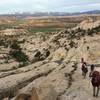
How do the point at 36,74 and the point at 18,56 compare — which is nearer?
the point at 36,74

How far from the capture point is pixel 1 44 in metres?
136

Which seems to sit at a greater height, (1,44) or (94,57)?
(94,57)

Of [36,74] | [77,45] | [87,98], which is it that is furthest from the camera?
[77,45]

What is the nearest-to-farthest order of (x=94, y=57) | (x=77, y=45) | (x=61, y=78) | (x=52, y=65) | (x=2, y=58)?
(x=61, y=78) → (x=52, y=65) → (x=94, y=57) → (x=77, y=45) → (x=2, y=58)

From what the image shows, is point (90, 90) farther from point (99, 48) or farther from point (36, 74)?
point (99, 48)

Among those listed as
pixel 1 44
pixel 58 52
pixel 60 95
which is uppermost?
pixel 60 95

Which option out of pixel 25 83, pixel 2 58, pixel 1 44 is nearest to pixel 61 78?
pixel 25 83

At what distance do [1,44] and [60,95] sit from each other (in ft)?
357

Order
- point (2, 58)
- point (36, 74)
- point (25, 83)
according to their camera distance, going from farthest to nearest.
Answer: point (2, 58), point (36, 74), point (25, 83)

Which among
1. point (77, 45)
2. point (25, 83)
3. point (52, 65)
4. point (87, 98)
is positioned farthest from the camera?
point (77, 45)

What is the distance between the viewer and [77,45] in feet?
205

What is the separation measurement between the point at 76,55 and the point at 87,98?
105ft

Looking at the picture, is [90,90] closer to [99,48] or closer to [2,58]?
[99,48]

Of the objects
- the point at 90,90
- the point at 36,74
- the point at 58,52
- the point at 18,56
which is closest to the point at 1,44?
the point at 18,56
